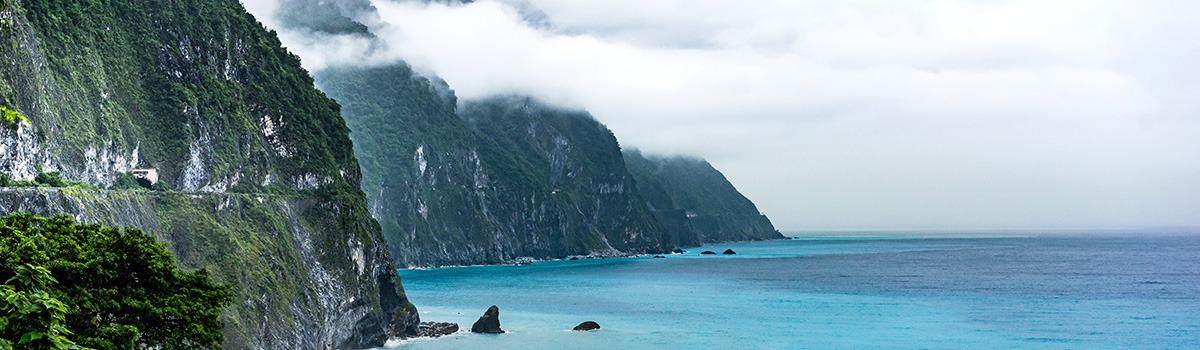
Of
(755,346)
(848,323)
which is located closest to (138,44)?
(755,346)

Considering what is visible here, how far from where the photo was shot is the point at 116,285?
113 ft

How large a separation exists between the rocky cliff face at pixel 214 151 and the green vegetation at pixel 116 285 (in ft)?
60.4

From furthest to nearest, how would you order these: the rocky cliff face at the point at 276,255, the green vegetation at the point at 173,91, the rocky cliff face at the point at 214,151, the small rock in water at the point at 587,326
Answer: the small rock in water at the point at 587,326
the green vegetation at the point at 173,91
the rocky cliff face at the point at 214,151
the rocky cliff face at the point at 276,255

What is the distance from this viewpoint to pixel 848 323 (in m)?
104

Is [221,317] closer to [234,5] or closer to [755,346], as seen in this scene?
[755,346]

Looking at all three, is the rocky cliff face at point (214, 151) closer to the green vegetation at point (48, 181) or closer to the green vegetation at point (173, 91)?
the green vegetation at point (173, 91)

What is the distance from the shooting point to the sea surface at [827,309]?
88812 millimetres

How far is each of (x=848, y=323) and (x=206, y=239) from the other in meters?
61.7

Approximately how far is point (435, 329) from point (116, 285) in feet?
187

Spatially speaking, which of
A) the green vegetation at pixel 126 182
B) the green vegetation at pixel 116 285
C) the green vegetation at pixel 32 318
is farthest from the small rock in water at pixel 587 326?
the green vegetation at pixel 32 318

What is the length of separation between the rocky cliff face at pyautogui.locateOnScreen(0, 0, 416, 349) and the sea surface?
1002cm

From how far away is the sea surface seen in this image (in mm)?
88812

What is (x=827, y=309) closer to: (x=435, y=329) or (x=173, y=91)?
(x=435, y=329)

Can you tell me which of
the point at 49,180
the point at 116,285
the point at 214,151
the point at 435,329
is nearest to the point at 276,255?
the point at 214,151
